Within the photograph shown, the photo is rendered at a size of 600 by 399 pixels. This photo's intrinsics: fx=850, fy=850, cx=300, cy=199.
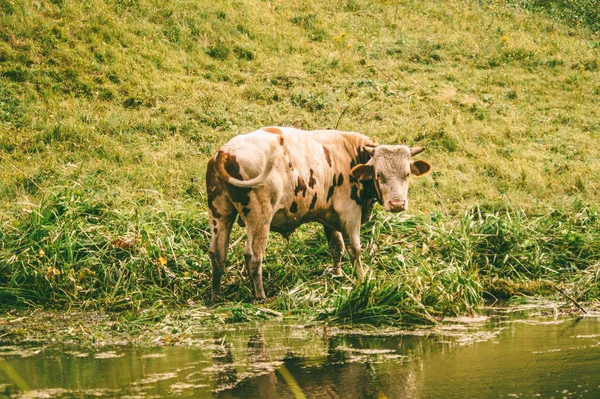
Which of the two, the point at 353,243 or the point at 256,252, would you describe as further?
the point at 353,243

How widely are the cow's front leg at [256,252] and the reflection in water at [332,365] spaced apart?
1.09 metres

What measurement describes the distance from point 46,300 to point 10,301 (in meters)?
0.37

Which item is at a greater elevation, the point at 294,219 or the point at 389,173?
the point at 389,173

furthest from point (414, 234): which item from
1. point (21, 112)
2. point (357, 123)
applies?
point (21, 112)

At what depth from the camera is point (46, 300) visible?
8.80 m

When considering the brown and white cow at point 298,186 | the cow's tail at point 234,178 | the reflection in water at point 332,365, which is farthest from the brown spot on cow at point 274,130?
the reflection in water at point 332,365

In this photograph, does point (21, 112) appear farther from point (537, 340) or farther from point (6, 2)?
point (537, 340)

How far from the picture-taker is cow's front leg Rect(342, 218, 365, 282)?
31.0 ft

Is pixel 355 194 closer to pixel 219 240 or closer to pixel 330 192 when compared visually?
pixel 330 192

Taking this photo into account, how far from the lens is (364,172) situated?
376 inches

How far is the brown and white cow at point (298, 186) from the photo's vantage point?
8461 mm

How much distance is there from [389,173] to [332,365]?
3777 millimetres

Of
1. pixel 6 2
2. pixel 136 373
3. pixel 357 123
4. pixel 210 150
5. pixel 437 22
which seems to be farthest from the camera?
pixel 437 22

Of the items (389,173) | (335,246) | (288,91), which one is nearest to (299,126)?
(288,91)
